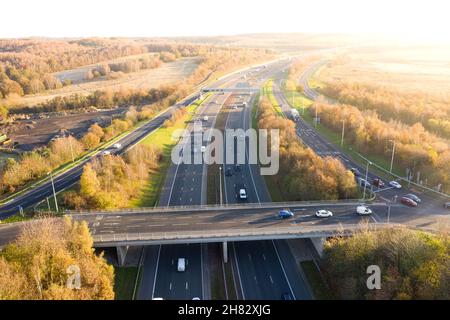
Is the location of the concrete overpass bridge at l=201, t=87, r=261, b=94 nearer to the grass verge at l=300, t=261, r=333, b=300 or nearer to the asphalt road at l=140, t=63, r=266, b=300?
the asphalt road at l=140, t=63, r=266, b=300

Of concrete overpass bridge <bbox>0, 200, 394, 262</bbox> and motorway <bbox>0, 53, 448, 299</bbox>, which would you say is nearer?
motorway <bbox>0, 53, 448, 299</bbox>

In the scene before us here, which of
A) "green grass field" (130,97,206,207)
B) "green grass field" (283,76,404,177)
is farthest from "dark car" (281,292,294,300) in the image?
"green grass field" (283,76,404,177)

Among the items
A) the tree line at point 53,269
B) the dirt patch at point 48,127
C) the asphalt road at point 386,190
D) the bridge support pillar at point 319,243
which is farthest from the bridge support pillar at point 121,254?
the dirt patch at point 48,127

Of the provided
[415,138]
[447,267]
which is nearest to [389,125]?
[415,138]

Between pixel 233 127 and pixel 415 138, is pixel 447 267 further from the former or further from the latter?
pixel 233 127
